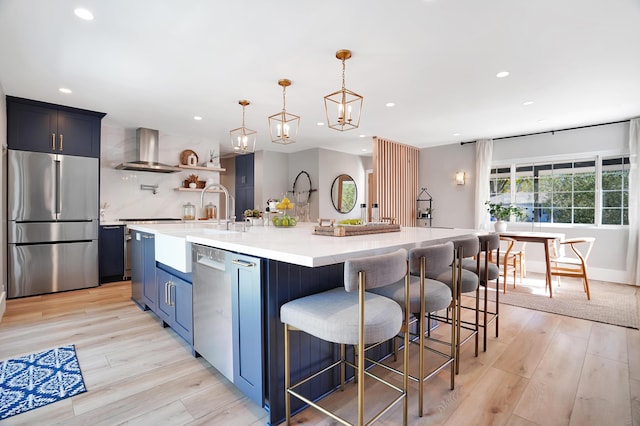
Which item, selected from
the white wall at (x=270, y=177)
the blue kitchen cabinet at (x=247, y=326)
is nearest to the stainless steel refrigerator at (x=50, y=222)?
the white wall at (x=270, y=177)

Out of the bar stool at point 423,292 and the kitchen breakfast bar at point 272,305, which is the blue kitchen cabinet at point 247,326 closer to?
the kitchen breakfast bar at point 272,305

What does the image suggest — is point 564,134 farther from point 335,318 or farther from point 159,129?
point 159,129

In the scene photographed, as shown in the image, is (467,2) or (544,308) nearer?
(467,2)

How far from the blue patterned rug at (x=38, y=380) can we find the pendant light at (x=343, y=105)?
98.2 inches

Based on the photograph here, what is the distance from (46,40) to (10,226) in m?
2.57

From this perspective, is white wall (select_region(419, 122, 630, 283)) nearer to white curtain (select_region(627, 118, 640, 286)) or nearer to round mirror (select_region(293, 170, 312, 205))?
white curtain (select_region(627, 118, 640, 286))

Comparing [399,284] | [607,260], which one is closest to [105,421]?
[399,284]

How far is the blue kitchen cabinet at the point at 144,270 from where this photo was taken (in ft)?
9.83

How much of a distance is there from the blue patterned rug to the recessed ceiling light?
243cm

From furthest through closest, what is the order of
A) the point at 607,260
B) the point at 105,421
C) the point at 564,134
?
the point at 564,134 → the point at 607,260 → the point at 105,421

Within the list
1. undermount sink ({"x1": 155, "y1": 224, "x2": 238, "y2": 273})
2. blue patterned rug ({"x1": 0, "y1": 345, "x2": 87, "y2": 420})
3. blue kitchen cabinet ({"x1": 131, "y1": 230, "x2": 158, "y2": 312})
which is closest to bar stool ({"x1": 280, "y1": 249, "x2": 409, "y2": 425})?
undermount sink ({"x1": 155, "y1": 224, "x2": 238, "y2": 273})

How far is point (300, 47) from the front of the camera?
263 centimetres

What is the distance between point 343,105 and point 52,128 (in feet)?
13.1

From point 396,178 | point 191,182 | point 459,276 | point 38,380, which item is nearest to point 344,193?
point 396,178
